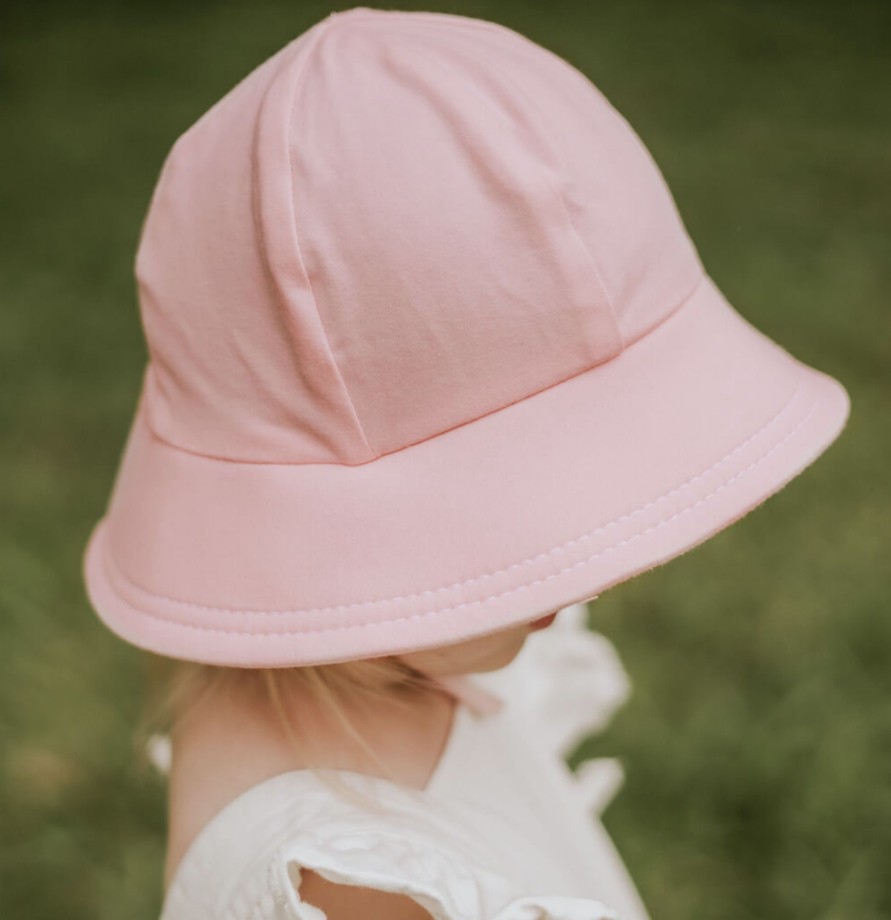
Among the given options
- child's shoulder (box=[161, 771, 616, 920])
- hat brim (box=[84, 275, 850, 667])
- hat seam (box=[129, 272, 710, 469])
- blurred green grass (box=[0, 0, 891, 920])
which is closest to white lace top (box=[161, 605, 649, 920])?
child's shoulder (box=[161, 771, 616, 920])

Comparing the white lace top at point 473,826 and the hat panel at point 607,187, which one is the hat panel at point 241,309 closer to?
the hat panel at point 607,187

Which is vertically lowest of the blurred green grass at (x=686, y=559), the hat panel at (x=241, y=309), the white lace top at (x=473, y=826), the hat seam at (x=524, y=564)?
the blurred green grass at (x=686, y=559)

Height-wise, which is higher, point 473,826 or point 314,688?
point 314,688

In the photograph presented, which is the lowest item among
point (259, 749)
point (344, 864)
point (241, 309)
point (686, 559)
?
point (686, 559)

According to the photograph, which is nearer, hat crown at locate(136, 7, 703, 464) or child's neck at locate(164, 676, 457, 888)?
hat crown at locate(136, 7, 703, 464)

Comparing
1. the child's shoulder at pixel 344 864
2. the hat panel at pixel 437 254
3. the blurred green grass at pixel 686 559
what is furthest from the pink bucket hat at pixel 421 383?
the blurred green grass at pixel 686 559

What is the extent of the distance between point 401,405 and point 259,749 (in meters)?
0.35

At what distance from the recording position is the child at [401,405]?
0.87 m

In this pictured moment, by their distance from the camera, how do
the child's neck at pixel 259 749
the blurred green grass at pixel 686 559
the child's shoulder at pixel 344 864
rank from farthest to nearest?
1. the blurred green grass at pixel 686 559
2. the child's neck at pixel 259 749
3. the child's shoulder at pixel 344 864

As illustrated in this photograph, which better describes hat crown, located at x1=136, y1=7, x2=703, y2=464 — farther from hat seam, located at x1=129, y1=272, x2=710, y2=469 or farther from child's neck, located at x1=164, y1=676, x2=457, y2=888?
child's neck, located at x1=164, y1=676, x2=457, y2=888

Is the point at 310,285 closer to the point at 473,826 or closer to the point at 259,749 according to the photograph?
the point at 259,749

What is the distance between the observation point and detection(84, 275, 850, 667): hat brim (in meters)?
0.86

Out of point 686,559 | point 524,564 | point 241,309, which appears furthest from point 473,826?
point 686,559

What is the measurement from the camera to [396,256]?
0.88 m
